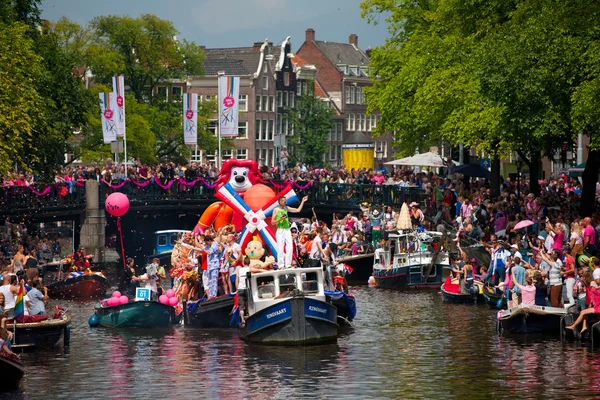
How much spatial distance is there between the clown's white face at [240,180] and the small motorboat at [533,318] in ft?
34.4

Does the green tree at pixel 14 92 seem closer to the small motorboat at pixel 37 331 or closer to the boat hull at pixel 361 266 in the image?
the small motorboat at pixel 37 331

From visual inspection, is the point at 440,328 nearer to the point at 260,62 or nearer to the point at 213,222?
the point at 213,222

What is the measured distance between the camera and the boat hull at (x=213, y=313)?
131ft

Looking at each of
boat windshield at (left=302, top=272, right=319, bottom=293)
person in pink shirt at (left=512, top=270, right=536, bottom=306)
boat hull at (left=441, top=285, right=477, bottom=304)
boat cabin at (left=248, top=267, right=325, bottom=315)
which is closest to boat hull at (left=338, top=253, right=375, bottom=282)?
boat hull at (left=441, top=285, right=477, bottom=304)

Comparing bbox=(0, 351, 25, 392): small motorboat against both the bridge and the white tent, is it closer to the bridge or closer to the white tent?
the bridge

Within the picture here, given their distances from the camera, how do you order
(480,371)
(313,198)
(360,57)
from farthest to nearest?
(360,57), (313,198), (480,371)

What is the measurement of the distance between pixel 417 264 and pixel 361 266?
6416 mm

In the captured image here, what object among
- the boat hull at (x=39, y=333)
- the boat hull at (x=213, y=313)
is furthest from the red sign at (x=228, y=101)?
the boat hull at (x=39, y=333)

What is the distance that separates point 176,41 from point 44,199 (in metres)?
49.4

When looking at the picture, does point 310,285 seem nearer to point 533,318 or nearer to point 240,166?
point 533,318

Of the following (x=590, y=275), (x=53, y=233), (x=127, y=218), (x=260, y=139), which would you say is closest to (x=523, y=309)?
(x=590, y=275)

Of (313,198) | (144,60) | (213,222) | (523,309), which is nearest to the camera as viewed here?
(523,309)

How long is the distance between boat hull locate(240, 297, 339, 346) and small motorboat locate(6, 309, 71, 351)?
16.3 feet

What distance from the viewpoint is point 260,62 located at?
132 metres
